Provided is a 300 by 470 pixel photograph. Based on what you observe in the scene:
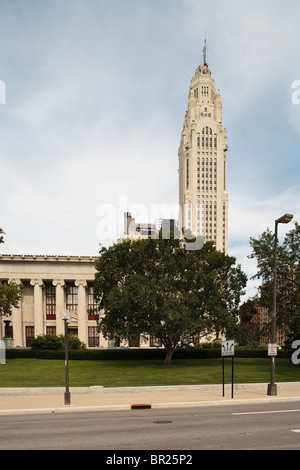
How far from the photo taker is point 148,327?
33.2 meters

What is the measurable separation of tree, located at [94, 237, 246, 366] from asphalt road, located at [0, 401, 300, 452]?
1521 cm

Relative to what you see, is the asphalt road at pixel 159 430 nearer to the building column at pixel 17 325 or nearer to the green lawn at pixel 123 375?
the green lawn at pixel 123 375

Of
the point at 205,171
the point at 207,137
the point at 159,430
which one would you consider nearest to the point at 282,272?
the point at 159,430

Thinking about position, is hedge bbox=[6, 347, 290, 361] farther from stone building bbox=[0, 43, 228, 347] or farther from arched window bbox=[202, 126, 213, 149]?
arched window bbox=[202, 126, 213, 149]

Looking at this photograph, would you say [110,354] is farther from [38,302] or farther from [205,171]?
[205,171]

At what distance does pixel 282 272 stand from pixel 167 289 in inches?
434

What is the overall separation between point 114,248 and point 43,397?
19.1 metres

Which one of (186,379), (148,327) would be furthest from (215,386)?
(148,327)

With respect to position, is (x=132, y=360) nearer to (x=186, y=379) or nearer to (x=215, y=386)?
(x=186, y=379)

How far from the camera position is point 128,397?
1898cm

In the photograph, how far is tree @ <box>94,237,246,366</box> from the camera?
31328 millimetres

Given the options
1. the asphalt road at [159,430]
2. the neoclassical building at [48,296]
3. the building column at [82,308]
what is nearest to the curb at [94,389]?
the asphalt road at [159,430]

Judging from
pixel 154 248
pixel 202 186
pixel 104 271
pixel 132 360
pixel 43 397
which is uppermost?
pixel 202 186

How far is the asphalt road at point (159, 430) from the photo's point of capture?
10.4m
